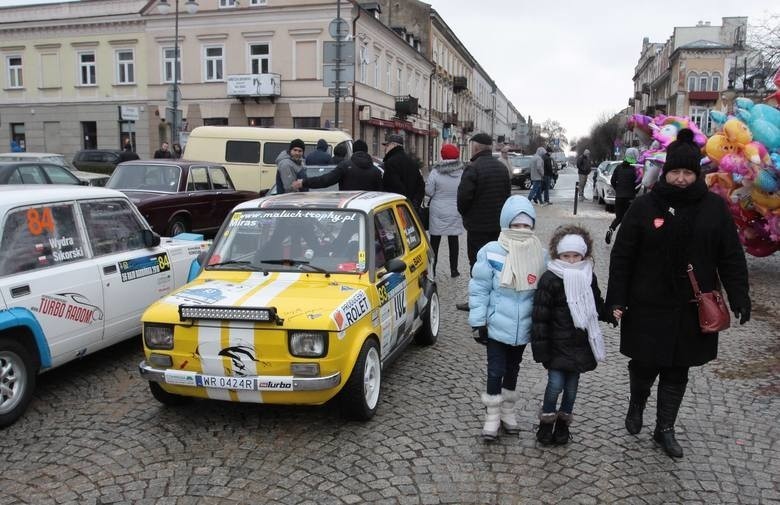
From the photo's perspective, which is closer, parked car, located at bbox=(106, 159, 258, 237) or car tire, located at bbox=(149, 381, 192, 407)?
car tire, located at bbox=(149, 381, 192, 407)

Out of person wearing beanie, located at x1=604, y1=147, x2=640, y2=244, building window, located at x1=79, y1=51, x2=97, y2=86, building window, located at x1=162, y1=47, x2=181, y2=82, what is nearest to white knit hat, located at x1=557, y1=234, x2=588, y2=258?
person wearing beanie, located at x1=604, y1=147, x2=640, y2=244

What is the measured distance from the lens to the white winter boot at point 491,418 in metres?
4.37

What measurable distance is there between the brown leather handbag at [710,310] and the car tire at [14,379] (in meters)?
4.60

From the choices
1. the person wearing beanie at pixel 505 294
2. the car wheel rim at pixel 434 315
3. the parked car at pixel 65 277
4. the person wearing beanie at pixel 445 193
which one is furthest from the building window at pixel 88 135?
the person wearing beanie at pixel 505 294

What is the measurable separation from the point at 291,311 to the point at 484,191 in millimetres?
3875

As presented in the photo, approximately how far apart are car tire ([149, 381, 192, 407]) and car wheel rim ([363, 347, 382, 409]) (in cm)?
143

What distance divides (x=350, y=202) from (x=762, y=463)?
3.52 m

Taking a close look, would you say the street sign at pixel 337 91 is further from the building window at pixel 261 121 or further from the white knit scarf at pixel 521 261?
the building window at pixel 261 121

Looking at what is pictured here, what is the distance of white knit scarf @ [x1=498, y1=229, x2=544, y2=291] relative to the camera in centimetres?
420

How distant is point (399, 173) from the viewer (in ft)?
29.4

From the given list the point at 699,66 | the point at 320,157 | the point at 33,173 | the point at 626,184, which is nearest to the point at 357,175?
the point at 320,157

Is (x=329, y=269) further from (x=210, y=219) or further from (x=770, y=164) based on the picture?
(x=210, y=219)

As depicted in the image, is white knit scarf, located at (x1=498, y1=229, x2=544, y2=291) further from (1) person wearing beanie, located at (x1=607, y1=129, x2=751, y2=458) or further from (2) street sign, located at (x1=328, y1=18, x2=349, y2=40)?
(2) street sign, located at (x1=328, y1=18, x2=349, y2=40)

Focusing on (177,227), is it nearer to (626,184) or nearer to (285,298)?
(285,298)
